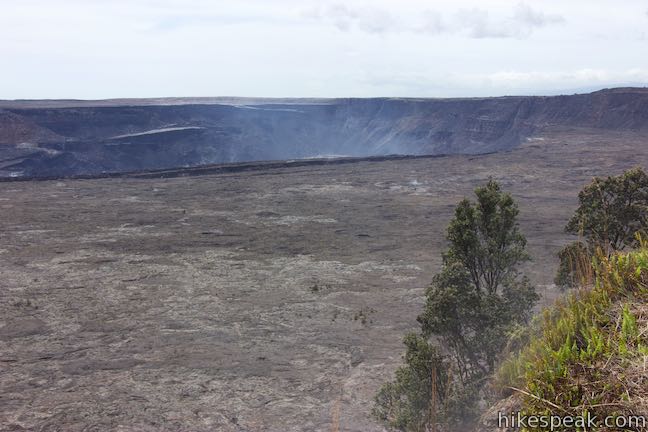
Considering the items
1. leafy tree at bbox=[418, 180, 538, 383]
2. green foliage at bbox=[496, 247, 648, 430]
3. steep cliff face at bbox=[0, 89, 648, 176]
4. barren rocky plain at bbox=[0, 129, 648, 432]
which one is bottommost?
barren rocky plain at bbox=[0, 129, 648, 432]

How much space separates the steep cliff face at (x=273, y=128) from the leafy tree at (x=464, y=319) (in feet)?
188

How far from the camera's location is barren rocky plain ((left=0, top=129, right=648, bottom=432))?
11211 millimetres

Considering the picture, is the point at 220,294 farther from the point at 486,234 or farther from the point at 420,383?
the point at 420,383

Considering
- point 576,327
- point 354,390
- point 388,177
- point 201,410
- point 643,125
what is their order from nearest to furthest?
point 576,327
point 201,410
point 354,390
point 388,177
point 643,125

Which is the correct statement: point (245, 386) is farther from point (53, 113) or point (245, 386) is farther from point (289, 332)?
point (53, 113)

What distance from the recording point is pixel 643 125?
56500 mm

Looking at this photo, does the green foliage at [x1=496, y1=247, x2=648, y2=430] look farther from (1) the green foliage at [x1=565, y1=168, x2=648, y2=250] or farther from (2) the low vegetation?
(1) the green foliage at [x1=565, y1=168, x2=648, y2=250]

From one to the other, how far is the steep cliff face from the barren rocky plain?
918 inches

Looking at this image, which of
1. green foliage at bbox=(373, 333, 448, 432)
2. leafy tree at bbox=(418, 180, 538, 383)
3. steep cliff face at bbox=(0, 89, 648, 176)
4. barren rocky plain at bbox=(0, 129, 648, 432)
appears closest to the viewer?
green foliage at bbox=(373, 333, 448, 432)

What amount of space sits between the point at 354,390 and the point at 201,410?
135 inches

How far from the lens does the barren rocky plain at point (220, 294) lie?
36.8 feet

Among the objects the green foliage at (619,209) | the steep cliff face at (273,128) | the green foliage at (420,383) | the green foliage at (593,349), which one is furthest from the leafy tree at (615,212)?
the steep cliff face at (273,128)

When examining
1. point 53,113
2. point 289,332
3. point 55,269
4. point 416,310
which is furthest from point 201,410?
point 53,113

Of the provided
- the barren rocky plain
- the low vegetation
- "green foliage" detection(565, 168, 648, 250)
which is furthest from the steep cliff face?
the low vegetation
